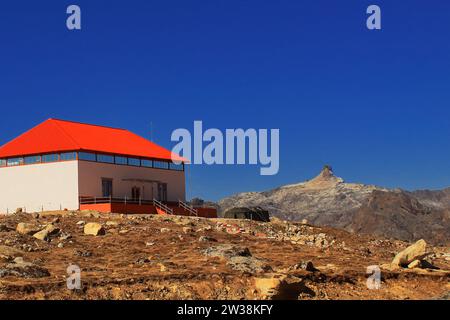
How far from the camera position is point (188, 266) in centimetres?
2244

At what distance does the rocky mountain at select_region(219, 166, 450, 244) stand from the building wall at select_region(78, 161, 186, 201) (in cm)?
2321

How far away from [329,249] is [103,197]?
927 inches

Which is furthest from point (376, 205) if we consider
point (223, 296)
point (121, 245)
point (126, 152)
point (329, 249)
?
point (223, 296)

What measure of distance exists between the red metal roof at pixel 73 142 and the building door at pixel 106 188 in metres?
2.28

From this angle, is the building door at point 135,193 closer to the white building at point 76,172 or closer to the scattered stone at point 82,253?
the white building at point 76,172

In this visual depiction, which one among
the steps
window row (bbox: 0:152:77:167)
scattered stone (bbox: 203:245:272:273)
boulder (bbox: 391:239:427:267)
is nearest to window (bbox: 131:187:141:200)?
the steps

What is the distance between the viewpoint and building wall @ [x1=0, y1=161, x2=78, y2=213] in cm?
4791

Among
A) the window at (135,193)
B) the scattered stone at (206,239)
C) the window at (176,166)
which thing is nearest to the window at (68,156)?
the window at (135,193)

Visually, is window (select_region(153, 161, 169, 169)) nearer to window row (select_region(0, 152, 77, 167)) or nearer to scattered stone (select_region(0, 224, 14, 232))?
window row (select_region(0, 152, 77, 167))

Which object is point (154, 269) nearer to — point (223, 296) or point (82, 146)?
point (223, 296)

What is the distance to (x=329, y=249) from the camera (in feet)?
101

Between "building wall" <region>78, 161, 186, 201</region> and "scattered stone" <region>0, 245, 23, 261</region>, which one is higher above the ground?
"building wall" <region>78, 161, 186, 201</region>

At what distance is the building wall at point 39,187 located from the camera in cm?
4791

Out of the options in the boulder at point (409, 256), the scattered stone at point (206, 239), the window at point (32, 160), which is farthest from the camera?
the window at point (32, 160)
